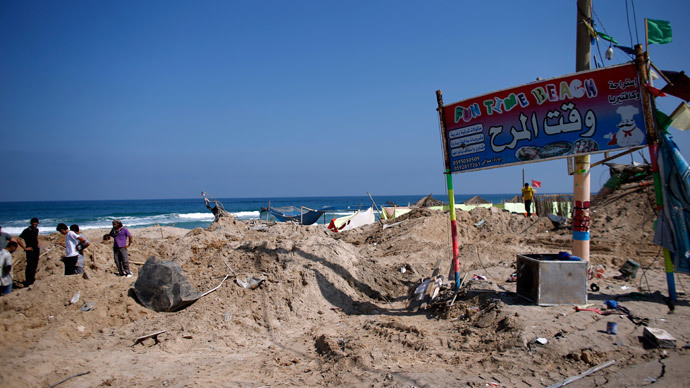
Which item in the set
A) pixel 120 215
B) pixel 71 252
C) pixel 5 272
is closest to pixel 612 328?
pixel 5 272

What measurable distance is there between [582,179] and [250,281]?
643 centimetres

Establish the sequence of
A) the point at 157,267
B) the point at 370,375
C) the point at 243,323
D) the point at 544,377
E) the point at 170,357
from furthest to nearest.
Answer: the point at 157,267 < the point at 243,323 < the point at 170,357 < the point at 370,375 < the point at 544,377

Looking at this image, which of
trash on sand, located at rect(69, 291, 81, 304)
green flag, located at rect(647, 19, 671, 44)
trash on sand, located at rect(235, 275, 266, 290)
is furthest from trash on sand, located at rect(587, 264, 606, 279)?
trash on sand, located at rect(69, 291, 81, 304)

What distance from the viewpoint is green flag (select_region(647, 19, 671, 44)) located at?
19.5 feet

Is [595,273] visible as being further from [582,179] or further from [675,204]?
[675,204]

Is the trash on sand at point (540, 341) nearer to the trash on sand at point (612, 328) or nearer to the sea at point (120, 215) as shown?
the trash on sand at point (612, 328)

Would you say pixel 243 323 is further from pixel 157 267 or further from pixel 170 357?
pixel 157 267

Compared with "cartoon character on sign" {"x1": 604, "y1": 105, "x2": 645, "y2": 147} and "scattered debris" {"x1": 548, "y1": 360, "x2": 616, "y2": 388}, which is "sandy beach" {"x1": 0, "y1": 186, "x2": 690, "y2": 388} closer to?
"scattered debris" {"x1": 548, "y1": 360, "x2": 616, "y2": 388}

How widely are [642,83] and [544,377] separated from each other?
467 cm

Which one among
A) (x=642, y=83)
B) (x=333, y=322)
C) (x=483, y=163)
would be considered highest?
(x=642, y=83)

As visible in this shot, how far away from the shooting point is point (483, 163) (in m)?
6.75

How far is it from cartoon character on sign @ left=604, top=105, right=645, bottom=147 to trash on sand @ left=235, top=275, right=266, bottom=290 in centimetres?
638

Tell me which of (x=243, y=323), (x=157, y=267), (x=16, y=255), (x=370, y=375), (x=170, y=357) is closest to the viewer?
(x=370, y=375)

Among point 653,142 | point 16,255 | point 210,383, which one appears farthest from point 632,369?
point 16,255
